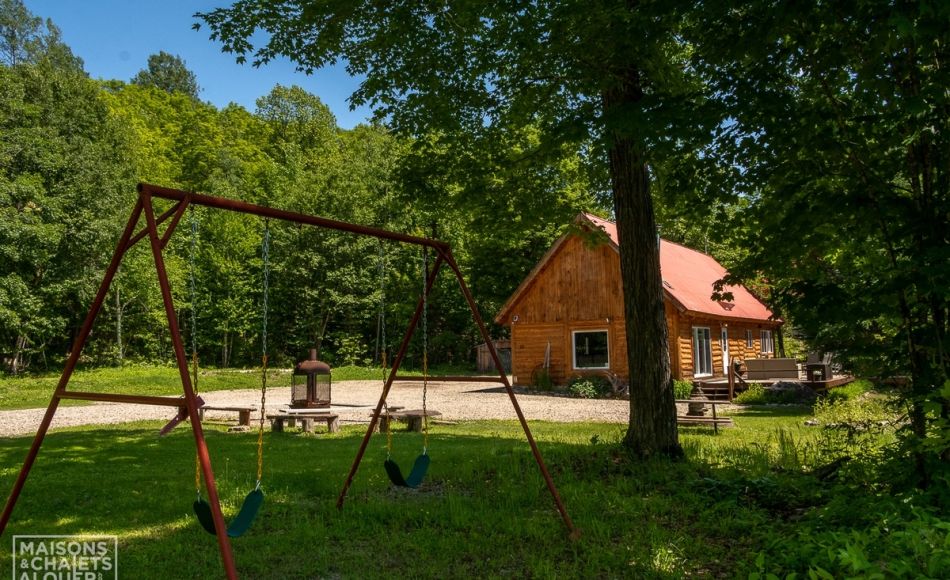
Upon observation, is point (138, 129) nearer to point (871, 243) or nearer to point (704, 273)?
point (704, 273)

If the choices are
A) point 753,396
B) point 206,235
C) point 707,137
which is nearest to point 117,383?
point 206,235

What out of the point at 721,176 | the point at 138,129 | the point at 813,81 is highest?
the point at 138,129

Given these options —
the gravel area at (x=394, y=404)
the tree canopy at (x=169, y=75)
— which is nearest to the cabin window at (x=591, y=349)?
the gravel area at (x=394, y=404)

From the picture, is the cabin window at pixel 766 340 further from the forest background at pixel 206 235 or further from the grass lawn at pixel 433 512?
the grass lawn at pixel 433 512

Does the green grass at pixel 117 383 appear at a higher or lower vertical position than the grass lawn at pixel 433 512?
higher

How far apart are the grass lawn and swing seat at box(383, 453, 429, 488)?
1.44 ft

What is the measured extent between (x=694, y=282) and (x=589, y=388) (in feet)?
22.6

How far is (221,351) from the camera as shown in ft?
129

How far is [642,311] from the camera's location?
8.25 metres

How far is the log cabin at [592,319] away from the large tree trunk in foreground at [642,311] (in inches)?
513

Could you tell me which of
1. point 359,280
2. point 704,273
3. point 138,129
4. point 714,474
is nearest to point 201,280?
point 359,280

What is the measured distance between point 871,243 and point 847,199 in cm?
122

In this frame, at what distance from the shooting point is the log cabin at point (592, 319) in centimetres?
2217

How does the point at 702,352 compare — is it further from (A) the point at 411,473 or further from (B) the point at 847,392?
(A) the point at 411,473
